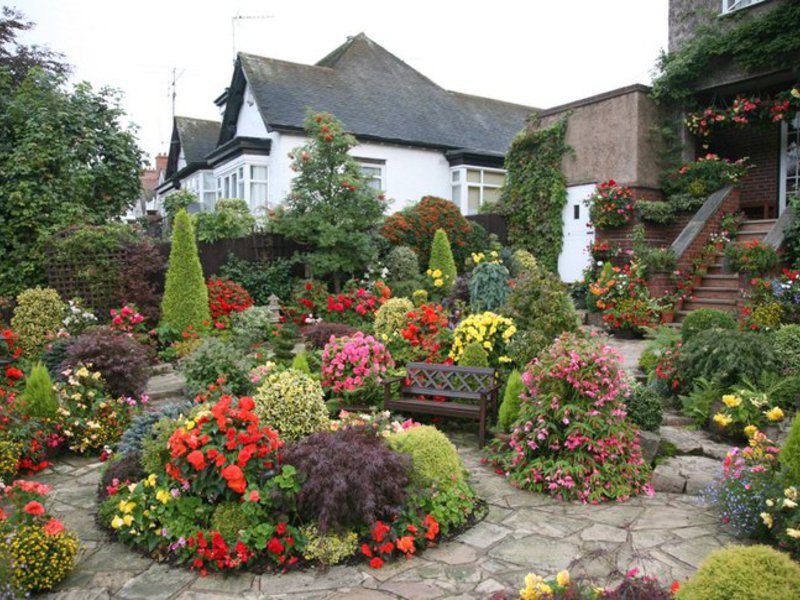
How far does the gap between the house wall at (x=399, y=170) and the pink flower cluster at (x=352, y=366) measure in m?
11.3

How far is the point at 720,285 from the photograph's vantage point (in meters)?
11.1

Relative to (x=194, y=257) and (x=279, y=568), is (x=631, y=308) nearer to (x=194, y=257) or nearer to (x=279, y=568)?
(x=194, y=257)

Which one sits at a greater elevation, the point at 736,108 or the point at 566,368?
the point at 736,108

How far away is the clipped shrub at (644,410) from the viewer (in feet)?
17.9

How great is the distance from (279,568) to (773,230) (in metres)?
10.2

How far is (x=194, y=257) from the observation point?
1077 centimetres

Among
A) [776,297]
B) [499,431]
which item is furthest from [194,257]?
[776,297]

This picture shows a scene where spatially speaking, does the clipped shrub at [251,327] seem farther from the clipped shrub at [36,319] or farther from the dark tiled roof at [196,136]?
the dark tiled roof at [196,136]

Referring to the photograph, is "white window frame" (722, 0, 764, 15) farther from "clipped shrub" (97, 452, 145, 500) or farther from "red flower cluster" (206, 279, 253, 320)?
"clipped shrub" (97, 452, 145, 500)

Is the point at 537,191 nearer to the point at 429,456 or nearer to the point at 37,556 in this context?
the point at 429,456

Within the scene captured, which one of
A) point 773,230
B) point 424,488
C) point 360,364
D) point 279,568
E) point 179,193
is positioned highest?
point 179,193

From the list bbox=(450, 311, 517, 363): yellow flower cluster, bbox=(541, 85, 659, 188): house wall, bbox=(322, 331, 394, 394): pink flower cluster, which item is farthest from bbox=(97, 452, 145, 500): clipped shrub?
bbox=(541, 85, 659, 188): house wall

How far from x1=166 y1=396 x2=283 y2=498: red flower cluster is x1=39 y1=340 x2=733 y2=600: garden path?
54 centimetres

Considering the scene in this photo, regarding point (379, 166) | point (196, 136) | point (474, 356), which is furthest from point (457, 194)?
point (474, 356)
